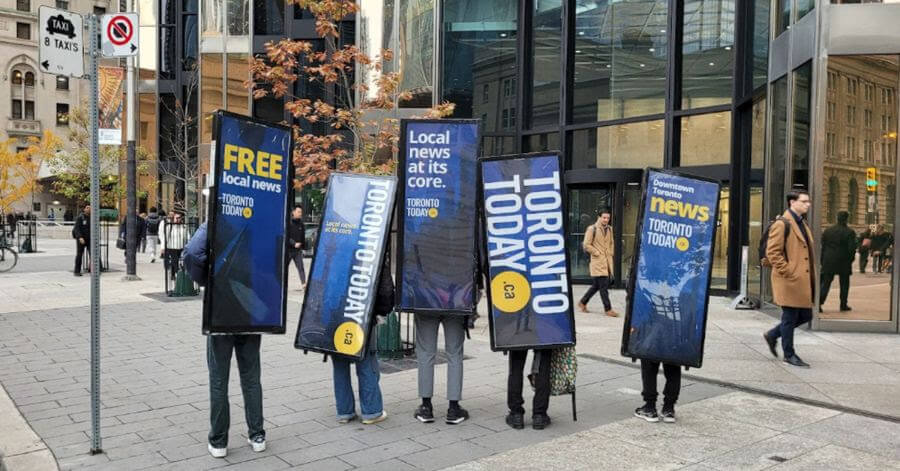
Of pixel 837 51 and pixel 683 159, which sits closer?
pixel 837 51

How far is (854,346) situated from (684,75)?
8.14m

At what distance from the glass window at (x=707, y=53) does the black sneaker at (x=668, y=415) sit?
10.8m

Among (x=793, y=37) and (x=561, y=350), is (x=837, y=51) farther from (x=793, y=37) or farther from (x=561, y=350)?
(x=561, y=350)

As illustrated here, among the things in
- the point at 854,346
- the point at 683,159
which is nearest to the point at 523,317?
the point at 854,346

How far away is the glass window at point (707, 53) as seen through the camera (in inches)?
594

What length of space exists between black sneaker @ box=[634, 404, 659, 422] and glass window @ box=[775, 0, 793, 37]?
898 cm

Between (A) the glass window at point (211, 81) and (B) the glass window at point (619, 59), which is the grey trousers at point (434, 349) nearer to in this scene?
(B) the glass window at point (619, 59)

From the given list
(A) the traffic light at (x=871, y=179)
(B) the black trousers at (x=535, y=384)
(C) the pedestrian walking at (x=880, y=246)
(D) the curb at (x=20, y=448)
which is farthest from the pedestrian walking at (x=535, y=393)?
(A) the traffic light at (x=871, y=179)

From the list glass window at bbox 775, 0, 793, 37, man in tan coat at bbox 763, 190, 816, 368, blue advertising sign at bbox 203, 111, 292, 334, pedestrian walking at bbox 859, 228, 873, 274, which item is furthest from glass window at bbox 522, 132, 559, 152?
blue advertising sign at bbox 203, 111, 292, 334

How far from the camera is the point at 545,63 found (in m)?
18.6

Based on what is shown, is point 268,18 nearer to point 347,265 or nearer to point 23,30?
point 347,265

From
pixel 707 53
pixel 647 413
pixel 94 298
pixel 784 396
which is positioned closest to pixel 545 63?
pixel 707 53

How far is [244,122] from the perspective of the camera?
5098 mm

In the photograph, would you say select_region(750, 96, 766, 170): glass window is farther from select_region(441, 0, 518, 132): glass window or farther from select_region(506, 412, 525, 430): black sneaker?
select_region(506, 412, 525, 430): black sneaker
